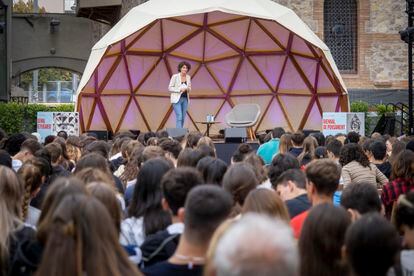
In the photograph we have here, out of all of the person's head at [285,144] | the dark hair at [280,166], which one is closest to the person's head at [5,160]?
the dark hair at [280,166]

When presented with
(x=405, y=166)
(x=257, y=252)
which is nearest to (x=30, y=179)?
(x=405, y=166)

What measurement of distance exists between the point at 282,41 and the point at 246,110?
3.34 meters

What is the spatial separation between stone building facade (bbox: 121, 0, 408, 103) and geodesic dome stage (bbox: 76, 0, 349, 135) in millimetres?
4490

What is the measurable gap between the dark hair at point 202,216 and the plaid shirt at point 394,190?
3591 mm

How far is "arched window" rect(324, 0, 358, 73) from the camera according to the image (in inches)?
1145

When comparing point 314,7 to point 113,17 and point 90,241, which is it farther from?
point 90,241

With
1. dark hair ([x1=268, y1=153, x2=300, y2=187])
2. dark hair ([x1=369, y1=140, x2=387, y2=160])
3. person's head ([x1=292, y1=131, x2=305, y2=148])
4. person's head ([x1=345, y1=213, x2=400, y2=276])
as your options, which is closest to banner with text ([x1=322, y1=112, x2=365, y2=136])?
person's head ([x1=292, y1=131, x2=305, y2=148])

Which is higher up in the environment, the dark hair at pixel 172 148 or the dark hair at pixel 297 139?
the dark hair at pixel 297 139

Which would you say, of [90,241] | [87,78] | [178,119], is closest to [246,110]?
[178,119]

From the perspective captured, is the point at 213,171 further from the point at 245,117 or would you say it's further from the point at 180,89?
the point at 245,117

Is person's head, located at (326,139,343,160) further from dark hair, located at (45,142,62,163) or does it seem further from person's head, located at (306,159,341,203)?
person's head, located at (306,159,341,203)

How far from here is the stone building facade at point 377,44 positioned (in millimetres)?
28453

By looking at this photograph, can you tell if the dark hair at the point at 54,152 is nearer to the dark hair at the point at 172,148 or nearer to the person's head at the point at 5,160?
the person's head at the point at 5,160

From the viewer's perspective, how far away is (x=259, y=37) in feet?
79.0
